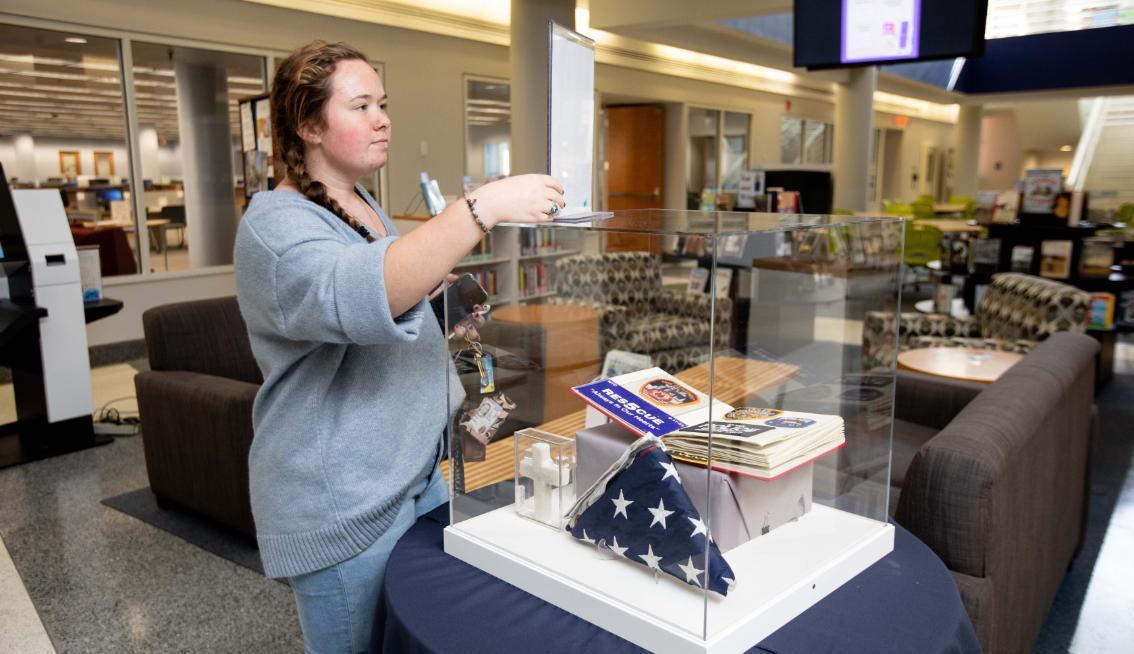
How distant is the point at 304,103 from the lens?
126 centimetres

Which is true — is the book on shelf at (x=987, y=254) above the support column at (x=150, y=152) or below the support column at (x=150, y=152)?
below

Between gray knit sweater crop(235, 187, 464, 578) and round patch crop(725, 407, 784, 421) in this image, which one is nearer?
gray knit sweater crop(235, 187, 464, 578)

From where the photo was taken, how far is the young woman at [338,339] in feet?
3.62

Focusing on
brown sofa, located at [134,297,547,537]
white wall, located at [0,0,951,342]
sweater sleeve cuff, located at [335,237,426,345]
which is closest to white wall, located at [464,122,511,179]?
white wall, located at [0,0,951,342]

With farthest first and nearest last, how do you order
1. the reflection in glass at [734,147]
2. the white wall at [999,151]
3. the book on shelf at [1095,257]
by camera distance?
the white wall at [999,151]
the reflection in glass at [734,147]
the book on shelf at [1095,257]

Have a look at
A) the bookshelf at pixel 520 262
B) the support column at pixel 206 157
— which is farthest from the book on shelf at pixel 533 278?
the support column at pixel 206 157

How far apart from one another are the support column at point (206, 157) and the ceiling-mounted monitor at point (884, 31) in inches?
Result: 197

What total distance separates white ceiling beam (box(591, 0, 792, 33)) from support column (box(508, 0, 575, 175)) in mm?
1795

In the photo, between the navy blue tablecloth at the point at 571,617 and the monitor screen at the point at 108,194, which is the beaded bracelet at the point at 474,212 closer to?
the navy blue tablecloth at the point at 571,617

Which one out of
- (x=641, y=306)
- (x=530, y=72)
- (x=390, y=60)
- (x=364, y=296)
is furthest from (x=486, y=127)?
(x=364, y=296)

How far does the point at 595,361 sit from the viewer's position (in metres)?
1.68

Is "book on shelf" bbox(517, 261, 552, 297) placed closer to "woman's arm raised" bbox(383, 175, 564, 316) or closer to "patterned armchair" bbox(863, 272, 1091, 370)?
"woman's arm raised" bbox(383, 175, 564, 316)

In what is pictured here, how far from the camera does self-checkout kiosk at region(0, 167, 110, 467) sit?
4203 mm

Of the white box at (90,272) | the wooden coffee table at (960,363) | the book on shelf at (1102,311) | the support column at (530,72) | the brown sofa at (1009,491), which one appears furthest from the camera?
the support column at (530,72)
